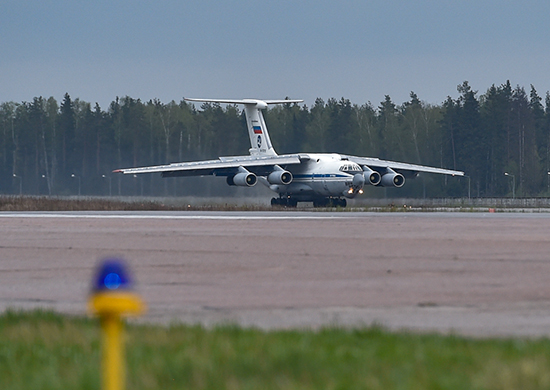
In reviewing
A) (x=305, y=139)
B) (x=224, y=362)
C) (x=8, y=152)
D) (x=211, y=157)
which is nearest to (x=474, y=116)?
(x=305, y=139)

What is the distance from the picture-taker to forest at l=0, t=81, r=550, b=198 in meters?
84.2

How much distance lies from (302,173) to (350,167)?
3.46 m

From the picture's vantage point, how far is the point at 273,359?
6441 millimetres

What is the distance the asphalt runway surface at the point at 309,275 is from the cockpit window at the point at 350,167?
28.4 meters

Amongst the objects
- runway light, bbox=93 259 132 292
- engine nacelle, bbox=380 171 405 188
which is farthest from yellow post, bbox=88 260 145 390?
engine nacelle, bbox=380 171 405 188

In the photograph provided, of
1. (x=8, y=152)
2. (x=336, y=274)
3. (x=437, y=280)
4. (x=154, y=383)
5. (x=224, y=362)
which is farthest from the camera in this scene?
(x=8, y=152)

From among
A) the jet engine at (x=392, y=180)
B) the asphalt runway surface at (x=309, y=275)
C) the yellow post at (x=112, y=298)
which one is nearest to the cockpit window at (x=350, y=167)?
the jet engine at (x=392, y=180)

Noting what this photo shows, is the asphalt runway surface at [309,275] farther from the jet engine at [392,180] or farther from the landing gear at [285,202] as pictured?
the landing gear at [285,202]

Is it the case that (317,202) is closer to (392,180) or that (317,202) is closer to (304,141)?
(392,180)

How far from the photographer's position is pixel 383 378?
5.82m

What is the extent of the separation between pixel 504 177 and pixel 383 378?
289ft

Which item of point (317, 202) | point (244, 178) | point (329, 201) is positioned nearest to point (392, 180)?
point (329, 201)

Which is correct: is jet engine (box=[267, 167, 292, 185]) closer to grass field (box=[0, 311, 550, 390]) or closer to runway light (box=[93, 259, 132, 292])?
grass field (box=[0, 311, 550, 390])

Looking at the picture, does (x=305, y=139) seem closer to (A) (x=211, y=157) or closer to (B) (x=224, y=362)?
(A) (x=211, y=157)
